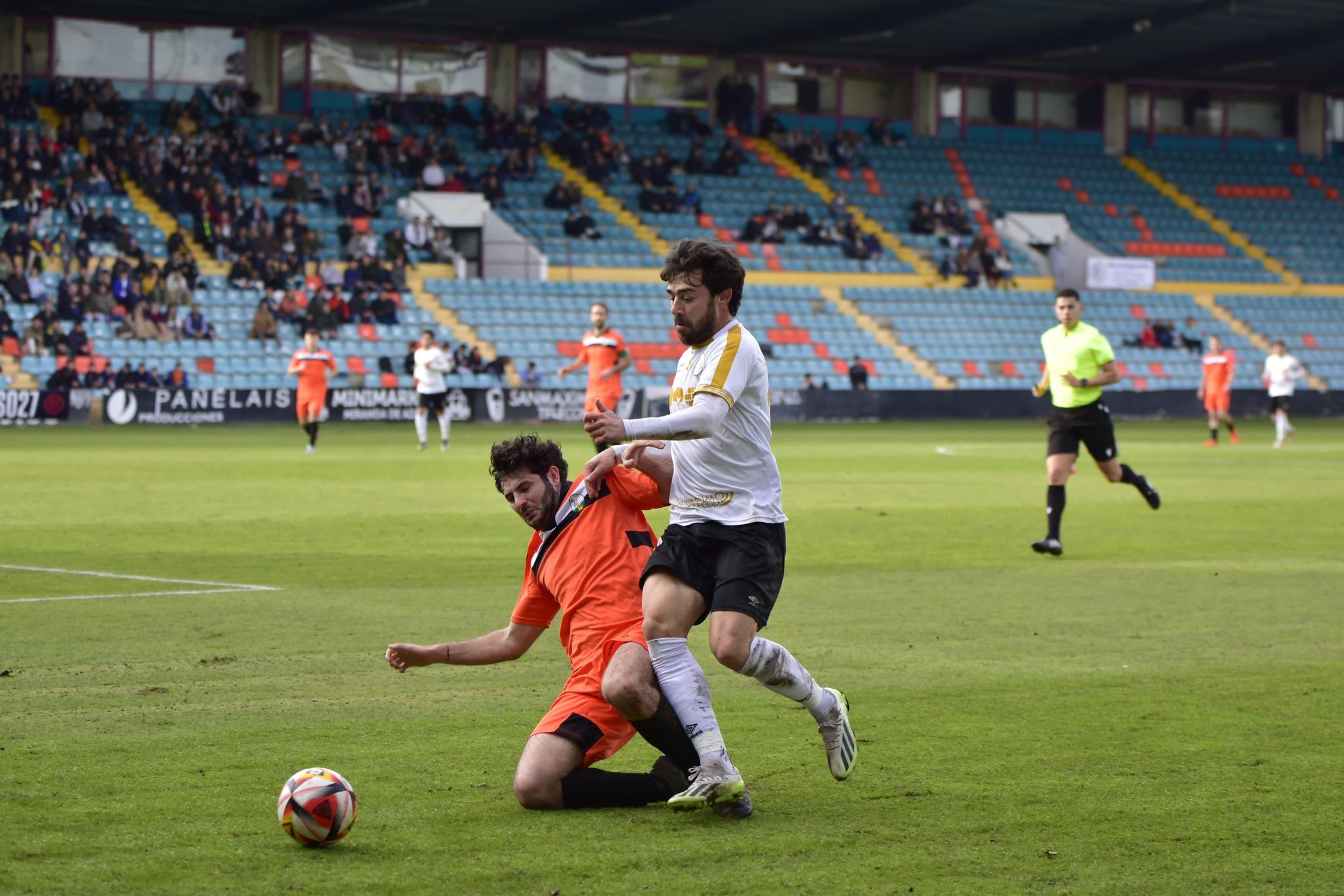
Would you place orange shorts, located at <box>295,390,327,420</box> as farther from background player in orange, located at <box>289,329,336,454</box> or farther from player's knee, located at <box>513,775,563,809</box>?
player's knee, located at <box>513,775,563,809</box>

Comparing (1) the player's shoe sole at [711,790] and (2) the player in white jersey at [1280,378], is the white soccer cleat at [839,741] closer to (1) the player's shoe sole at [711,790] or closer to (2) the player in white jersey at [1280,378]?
(1) the player's shoe sole at [711,790]

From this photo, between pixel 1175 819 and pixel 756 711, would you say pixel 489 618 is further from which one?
pixel 1175 819

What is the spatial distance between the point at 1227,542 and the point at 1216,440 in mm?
18515

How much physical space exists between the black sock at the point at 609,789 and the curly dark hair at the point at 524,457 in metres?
1.02

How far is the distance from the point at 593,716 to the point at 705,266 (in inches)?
62.6

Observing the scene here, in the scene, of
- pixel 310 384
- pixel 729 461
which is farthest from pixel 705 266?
pixel 310 384

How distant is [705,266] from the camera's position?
585cm

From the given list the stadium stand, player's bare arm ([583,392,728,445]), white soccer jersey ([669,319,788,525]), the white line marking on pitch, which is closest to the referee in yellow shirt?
the white line marking on pitch

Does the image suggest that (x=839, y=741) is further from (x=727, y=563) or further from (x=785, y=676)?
(x=727, y=563)

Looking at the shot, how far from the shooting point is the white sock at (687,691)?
5.67 m

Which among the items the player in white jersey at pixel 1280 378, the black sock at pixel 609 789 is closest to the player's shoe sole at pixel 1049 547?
the black sock at pixel 609 789

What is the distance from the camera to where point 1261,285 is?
53125 millimetres

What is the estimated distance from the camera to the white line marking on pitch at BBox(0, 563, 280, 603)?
10.8 metres

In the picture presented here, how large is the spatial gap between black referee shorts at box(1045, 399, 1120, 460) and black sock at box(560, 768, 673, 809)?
9224 millimetres
